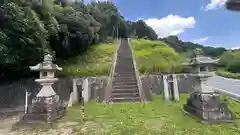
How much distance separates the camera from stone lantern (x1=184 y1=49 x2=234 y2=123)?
4.02 meters

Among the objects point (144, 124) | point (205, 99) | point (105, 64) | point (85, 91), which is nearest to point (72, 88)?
point (85, 91)

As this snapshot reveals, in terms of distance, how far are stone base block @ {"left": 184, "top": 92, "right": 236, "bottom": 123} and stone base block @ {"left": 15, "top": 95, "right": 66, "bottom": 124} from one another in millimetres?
3696

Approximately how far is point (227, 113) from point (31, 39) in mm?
6227

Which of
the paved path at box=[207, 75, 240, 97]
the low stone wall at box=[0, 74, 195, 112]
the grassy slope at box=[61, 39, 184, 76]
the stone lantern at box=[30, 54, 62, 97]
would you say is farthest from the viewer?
the grassy slope at box=[61, 39, 184, 76]

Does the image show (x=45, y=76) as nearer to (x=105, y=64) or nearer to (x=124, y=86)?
(x=124, y=86)

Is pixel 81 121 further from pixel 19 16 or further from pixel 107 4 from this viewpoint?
pixel 107 4

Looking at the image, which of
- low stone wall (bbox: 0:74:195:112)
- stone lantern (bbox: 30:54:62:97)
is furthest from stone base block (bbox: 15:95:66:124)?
low stone wall (bbox: 0:74:195:112)

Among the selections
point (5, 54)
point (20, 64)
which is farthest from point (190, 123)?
point (20, 64)

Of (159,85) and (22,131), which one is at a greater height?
(159,85)

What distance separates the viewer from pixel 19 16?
18.4ft

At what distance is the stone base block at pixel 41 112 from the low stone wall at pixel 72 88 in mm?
2091

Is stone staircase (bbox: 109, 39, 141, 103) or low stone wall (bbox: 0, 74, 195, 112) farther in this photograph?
low stone wall (bbox: 0, 74, 195, 112)

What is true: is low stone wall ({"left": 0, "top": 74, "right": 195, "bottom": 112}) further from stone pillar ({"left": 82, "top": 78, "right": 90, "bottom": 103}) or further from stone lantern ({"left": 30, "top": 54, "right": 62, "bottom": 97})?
stone lantern ({"left": 30, "top": 54, "right": 62, "bottom": 97})

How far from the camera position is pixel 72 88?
7785mm
